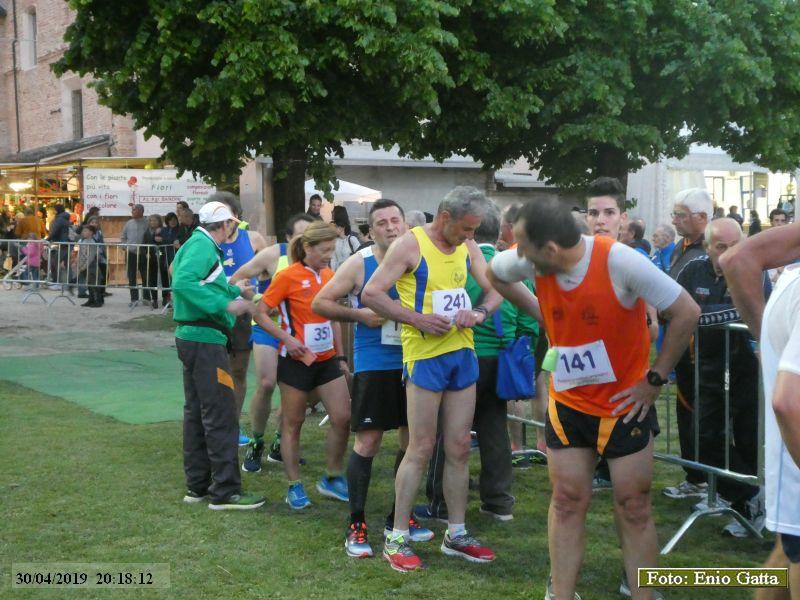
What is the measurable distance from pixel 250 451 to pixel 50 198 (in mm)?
26327

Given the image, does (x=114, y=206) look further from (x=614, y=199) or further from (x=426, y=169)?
(x=614, y=199)

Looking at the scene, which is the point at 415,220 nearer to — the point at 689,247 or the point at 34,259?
the point at 689,247

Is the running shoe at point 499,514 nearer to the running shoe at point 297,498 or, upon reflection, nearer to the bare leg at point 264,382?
the running shoe at point 297,498

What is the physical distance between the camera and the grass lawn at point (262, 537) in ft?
16.2

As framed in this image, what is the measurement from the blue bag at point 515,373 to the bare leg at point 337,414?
1.01m

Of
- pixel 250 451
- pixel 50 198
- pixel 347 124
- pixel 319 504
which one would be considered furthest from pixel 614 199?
pixel 50 198

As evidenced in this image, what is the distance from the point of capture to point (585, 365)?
4.12 meters

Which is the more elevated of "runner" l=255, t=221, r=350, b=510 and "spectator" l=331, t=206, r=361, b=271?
"spectator" l=331, t=206, r=361, b=271

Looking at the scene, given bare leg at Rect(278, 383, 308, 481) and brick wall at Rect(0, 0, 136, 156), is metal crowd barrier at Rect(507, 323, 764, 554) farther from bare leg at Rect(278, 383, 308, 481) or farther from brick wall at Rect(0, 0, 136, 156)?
brick wall at Rect(0, 0, 136, 156)

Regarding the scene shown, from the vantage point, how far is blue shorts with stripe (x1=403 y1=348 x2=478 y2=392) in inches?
202

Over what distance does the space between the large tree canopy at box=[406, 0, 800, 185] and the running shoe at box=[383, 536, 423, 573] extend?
38.2 ft

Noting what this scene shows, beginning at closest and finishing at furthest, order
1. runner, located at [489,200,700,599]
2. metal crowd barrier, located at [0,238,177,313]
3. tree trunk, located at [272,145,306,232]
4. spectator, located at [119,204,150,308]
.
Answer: runner, located at [489,200,700,599] → tree trunk, located at [272,145,306,232] → metal crowd barrier, located at [0,238,177,313] → spectator, located at [119,204,150,308]

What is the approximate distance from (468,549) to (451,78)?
10882 millimetres

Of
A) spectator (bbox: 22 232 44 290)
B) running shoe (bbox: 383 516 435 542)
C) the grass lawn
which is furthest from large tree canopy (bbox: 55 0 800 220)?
running shoe (bbox: 383 516 435 542)
